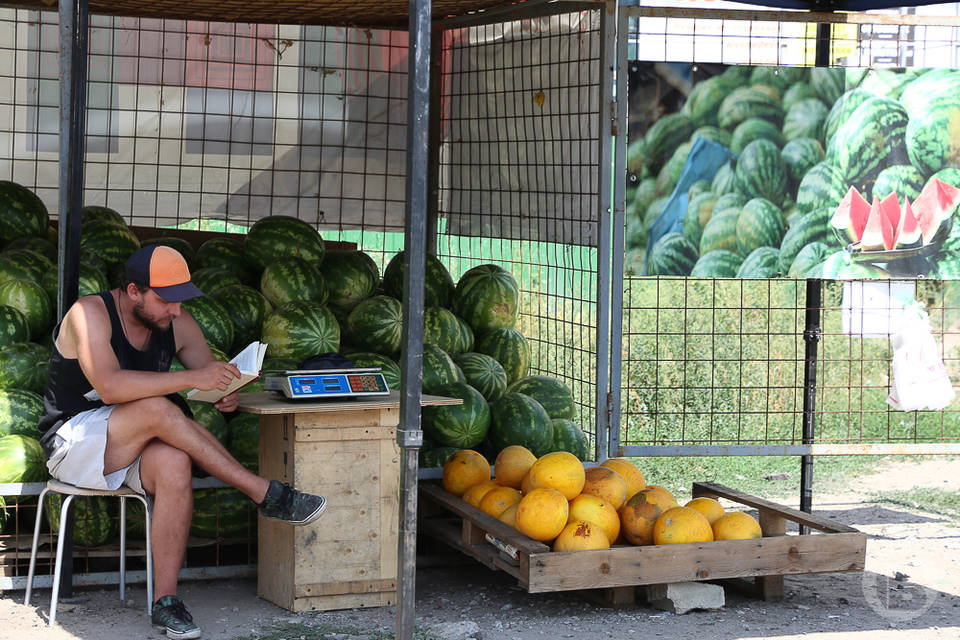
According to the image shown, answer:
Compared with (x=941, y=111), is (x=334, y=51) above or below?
above

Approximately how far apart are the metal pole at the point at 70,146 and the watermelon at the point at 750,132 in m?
2.90

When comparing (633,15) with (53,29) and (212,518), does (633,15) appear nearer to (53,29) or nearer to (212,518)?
(212,518)

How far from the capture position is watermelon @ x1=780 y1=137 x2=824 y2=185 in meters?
5.67

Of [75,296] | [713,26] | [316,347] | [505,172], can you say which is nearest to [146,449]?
[75,296]

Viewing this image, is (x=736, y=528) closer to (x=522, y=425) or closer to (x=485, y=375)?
(x=522, y=425)

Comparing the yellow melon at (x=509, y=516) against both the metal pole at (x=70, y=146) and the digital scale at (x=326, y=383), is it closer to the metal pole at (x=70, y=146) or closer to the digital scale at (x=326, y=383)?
the digital scale at (x=326, y=383)

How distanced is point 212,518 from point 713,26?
7396mm

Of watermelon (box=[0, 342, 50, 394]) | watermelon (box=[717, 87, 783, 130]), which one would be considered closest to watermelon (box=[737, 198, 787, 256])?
watermelon (box=[717, 87, 783, 130])

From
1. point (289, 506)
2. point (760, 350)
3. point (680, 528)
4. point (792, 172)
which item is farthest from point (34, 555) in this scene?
point (760, 350)

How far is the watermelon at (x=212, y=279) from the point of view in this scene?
234 inches

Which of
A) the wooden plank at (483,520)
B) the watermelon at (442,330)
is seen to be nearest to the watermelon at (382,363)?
the watermelon at (442,330)

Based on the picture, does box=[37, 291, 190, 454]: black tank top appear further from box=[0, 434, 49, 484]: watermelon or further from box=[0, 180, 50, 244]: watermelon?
box=[0, 180, 50, 244]: watermelon

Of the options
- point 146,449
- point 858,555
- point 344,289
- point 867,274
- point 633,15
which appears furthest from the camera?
point 344,289

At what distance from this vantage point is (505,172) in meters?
6.33
